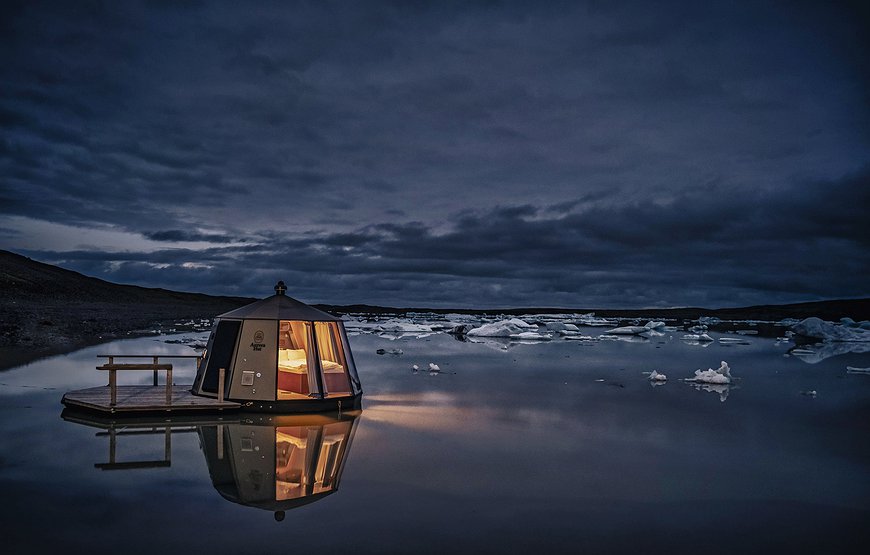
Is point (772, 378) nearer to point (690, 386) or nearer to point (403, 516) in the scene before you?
point (690, 386)

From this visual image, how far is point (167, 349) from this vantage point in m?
31.1

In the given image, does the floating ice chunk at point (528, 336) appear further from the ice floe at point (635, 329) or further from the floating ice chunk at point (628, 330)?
the ice floe at point (635, 329)

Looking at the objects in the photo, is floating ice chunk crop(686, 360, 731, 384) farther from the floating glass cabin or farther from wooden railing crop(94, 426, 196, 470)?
wooden railing crop(94, 426, 196, 470)

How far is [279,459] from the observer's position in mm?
10469

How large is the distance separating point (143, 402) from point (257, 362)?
269 cm

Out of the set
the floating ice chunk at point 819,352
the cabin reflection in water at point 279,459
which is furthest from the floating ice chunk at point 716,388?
the floating ice chunk at point 819,352

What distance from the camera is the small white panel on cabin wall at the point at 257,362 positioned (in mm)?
14375

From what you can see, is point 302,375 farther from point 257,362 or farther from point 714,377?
point 714,377

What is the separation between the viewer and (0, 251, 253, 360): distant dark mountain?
35812mm

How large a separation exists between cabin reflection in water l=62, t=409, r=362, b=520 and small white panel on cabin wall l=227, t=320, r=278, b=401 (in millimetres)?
685

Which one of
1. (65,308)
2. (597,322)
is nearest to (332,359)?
(65,308)

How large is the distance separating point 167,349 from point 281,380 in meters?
18.5

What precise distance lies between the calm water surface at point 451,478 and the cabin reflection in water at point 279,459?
2.0 inches

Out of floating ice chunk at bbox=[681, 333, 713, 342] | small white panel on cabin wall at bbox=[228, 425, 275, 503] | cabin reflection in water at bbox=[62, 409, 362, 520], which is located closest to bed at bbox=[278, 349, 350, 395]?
cabin reflection in water at bbox=[62, 409, 362, 520]
